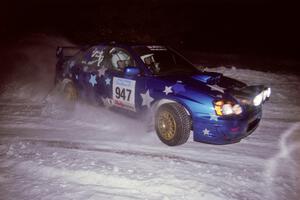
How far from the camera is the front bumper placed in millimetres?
5207

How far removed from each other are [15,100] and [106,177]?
5772 mm

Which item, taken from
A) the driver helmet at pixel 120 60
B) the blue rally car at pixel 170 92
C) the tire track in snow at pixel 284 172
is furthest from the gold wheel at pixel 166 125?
the tire track in snow at pixel 284 172

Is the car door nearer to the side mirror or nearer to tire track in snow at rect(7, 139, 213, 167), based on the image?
the side mirror

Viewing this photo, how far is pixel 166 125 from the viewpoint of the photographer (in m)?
5.68

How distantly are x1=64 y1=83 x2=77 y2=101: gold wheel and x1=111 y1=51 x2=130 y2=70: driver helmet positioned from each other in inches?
52.7

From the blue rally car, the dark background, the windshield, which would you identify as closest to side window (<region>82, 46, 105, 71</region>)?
the blue rally car

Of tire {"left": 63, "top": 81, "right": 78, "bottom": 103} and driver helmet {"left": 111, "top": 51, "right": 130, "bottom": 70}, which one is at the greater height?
driver helmet {"left": 111, "top": 51, "right": 130, "bottom": 70}

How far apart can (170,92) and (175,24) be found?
76.8ft

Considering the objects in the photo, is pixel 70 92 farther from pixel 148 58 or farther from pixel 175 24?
pixel 175 24

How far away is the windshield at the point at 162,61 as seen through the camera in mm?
6136

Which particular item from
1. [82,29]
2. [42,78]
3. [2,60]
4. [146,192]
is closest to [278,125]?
[146,192]

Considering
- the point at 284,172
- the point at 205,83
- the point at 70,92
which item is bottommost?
the point at 284,172

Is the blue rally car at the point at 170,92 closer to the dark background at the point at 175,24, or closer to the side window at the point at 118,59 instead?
the side window at the point at 118,59

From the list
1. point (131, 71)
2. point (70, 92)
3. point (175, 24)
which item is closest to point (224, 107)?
point (131, 71)
